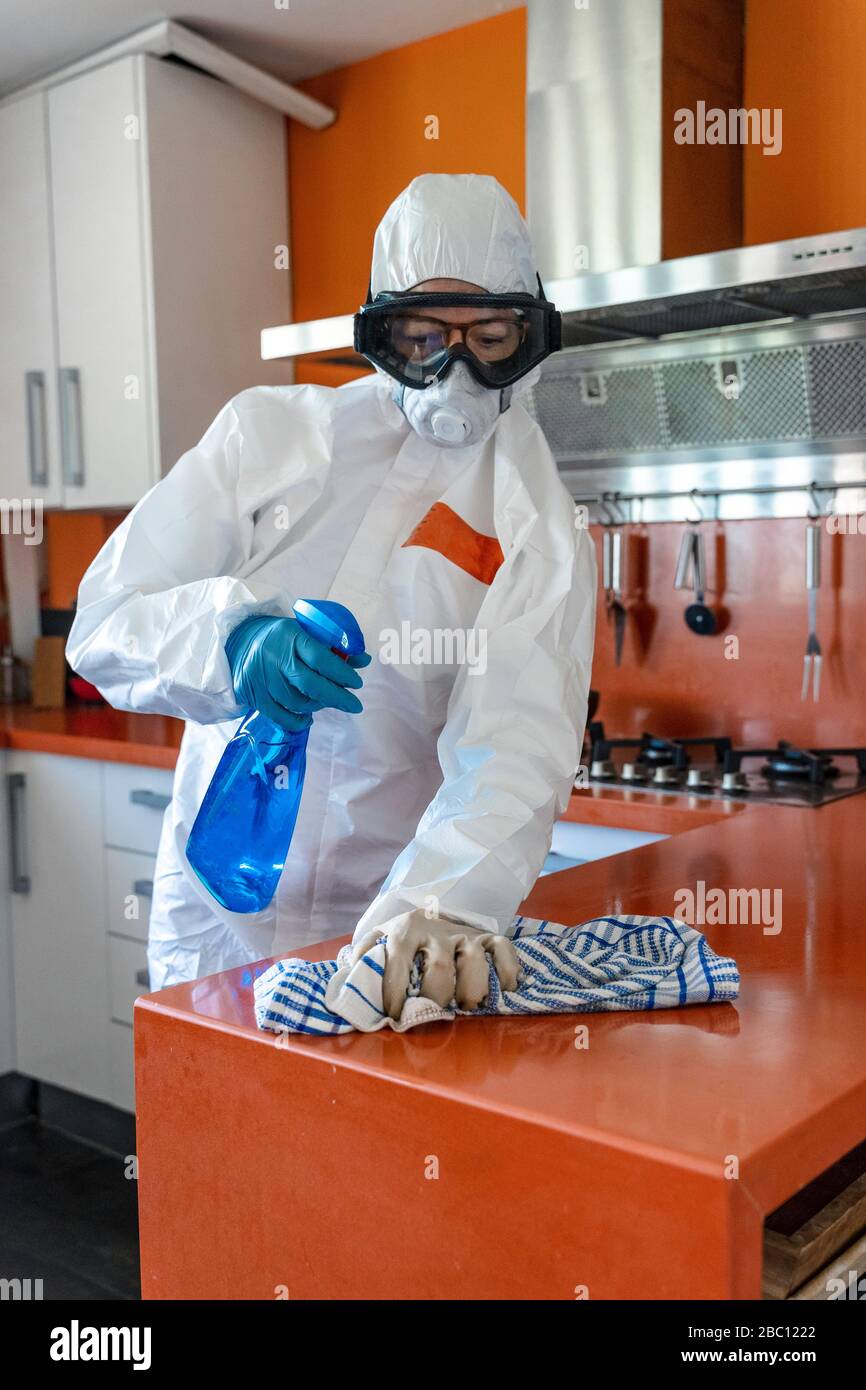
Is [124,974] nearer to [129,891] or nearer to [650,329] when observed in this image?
[129,891]

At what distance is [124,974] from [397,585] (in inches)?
63.2

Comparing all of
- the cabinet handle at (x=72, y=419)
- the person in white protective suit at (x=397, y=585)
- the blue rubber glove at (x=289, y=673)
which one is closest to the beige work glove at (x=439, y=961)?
the person in white protective suit at (x=397, y=585)

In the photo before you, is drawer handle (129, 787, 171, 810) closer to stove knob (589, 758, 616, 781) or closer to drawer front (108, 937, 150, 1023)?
drawer front (108, 937, 150, 1023)

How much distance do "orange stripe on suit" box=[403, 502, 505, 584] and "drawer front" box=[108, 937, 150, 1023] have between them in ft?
5.11

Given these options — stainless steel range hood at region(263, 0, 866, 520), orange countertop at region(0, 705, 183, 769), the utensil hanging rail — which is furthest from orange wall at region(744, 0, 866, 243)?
orange countertop at region(0, 705, 183, 769)

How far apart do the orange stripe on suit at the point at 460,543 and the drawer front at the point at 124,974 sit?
61.3 inches

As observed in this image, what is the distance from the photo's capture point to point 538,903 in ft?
4.49

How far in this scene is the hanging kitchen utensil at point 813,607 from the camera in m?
2.39

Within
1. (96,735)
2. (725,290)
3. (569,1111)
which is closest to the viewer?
(569,1111)

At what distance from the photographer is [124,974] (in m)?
2.76

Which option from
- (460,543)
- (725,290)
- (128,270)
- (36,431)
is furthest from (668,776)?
(36,431)

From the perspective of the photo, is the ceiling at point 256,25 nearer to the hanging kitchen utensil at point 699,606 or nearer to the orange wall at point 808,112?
the orange wall at point 808,112

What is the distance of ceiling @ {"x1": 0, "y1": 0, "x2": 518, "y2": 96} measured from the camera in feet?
Answer: 9.02
